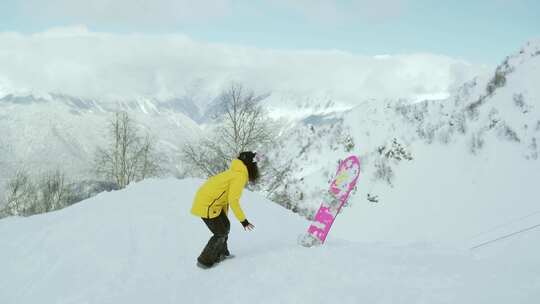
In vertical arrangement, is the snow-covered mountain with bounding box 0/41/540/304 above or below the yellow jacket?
below

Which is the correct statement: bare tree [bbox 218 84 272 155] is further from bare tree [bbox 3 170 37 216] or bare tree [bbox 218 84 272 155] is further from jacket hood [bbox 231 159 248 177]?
bare tree [bbox 3 170 37 216]

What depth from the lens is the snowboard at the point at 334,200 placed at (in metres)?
6.67

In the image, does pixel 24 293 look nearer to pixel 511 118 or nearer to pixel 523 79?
pixel 511 118

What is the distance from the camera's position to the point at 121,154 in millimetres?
27078

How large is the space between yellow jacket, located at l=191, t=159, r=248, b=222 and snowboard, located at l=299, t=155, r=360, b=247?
1.58 m

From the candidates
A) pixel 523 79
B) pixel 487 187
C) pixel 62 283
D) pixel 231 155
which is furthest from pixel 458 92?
pixel 62 283

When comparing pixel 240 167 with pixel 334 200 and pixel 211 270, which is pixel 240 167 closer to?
pixel 211 270

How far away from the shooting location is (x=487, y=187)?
12.3 metres

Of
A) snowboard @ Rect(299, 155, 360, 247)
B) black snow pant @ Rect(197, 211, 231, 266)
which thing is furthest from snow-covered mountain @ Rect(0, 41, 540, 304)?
snowboard @ Rect(299, 155, 360, 247)

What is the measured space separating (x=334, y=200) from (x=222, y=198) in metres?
2.47

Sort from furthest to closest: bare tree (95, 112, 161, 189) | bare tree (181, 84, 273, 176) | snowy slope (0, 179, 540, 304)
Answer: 1. bare tree (95, 112, 161, 189)
2. bare tree (181, 84, 273, 176)
3. snowy slope (0, 179, 540, 304)

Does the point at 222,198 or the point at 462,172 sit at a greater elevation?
the point at 222,198

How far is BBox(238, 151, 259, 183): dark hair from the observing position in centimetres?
544

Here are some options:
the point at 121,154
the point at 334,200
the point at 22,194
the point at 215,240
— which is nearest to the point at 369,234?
the point at 334,200
